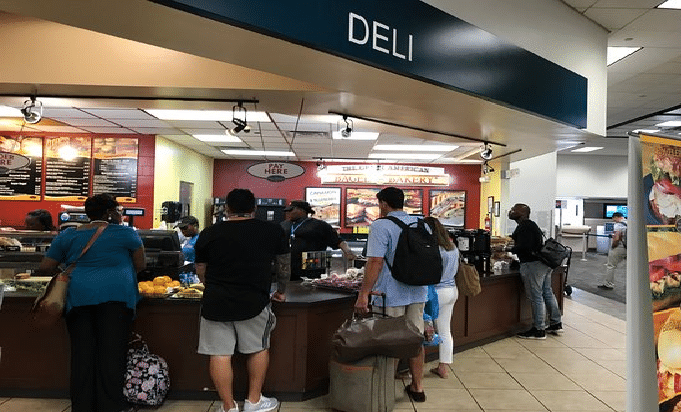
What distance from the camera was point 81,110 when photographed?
23.2ft

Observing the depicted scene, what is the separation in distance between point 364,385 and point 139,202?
6.93 meters

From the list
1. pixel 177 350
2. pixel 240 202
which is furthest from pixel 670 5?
pixel 177 350

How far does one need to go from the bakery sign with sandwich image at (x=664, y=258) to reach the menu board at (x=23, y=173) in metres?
9.69

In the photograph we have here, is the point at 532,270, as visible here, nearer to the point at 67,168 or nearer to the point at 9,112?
the point at 9,112

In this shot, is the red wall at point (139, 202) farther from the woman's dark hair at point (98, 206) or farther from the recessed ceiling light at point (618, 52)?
the recessed ceiling light at point (618, 52)

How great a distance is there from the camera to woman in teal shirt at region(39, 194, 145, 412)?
3512 mm

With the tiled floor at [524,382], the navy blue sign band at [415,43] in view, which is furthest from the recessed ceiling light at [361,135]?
the tiled floor at [524,382]

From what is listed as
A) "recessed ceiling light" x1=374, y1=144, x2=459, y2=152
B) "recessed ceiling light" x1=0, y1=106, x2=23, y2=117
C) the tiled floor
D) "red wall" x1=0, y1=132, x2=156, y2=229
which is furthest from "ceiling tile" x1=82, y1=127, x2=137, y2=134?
the tiled floor

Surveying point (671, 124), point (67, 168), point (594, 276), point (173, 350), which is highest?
point (671, 124)

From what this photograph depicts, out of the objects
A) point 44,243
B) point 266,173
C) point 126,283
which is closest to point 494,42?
point 126,283

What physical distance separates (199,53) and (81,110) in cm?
453

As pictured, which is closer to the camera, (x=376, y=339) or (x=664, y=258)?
(x=664, y=258)

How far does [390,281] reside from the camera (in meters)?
3.97

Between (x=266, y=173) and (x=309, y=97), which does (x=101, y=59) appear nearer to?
(x=309, y=97)
